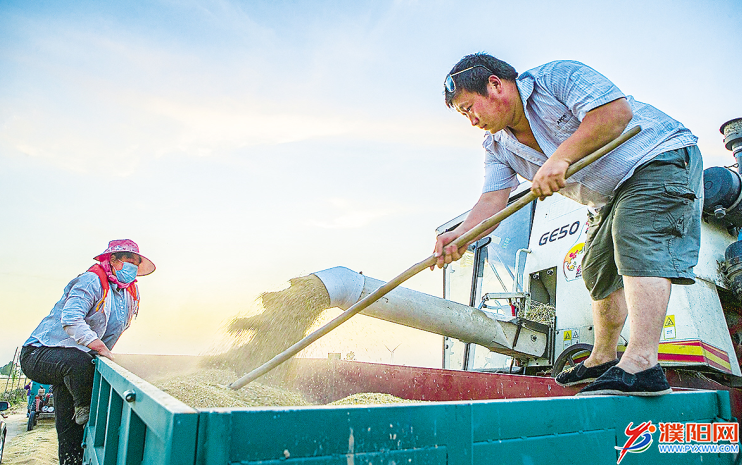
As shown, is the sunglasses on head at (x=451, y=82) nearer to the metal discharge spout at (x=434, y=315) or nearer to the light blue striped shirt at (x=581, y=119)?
the light blue striped shirt at (x=581, y=119)

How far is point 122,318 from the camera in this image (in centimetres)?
374

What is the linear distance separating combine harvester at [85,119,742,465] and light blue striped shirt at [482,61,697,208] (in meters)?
0.81

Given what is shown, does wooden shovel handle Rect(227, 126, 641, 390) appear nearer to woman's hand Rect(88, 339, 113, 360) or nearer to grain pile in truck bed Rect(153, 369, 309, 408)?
grain pile in truck bed Rect(153, 369, 309, 408)

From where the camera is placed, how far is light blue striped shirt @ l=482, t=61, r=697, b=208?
6.06 feet

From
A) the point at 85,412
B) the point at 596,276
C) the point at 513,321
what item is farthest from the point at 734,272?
the point at 85,412

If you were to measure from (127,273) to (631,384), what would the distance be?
3.39 m

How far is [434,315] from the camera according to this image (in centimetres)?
358

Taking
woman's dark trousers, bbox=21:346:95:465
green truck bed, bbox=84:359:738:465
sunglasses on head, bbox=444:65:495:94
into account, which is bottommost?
woman's dark trousers, bbox=21:346:95:465

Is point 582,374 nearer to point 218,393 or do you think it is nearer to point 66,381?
point 218,393

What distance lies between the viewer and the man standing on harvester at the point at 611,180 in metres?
1.69

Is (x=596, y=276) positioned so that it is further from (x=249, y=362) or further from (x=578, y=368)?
(x=249, y=362)

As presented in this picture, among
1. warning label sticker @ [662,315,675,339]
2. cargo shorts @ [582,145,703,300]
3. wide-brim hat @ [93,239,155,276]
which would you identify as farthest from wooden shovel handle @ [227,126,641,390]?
wide-brim hat @ [93,239,155,276]

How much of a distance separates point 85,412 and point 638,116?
3.26 meters

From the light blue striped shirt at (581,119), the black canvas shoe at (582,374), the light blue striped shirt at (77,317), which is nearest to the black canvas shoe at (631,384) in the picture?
the black canvas shoe at (582,374)
